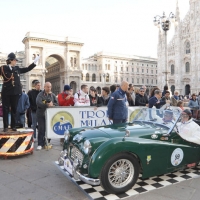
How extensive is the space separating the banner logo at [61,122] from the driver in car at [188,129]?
3475 mm

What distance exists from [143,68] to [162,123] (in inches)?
2810

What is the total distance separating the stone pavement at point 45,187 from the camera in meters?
3.42

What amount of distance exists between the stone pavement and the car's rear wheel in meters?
0.24

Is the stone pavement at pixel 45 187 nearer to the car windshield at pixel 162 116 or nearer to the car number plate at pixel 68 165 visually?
the car number plate at pixel 68 165

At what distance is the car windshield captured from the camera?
14.2ft

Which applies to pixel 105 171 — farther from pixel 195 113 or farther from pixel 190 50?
pixel 190 50

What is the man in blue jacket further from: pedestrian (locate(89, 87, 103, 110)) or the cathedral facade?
the cathedral facade

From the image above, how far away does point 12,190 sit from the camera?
3635 mm

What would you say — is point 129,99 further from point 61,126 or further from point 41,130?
point 41,130

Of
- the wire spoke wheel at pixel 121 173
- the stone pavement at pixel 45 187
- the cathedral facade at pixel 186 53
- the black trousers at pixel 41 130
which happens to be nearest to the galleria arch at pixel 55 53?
the cathedral facade at pixel 186 53

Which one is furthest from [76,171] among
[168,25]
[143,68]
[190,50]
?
[143,68]

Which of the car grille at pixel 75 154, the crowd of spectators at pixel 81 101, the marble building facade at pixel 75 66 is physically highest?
the marble building facade at pixel 75 66

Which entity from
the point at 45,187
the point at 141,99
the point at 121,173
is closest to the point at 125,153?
the point at 121,173

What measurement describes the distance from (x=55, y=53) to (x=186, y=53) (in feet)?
98.5
